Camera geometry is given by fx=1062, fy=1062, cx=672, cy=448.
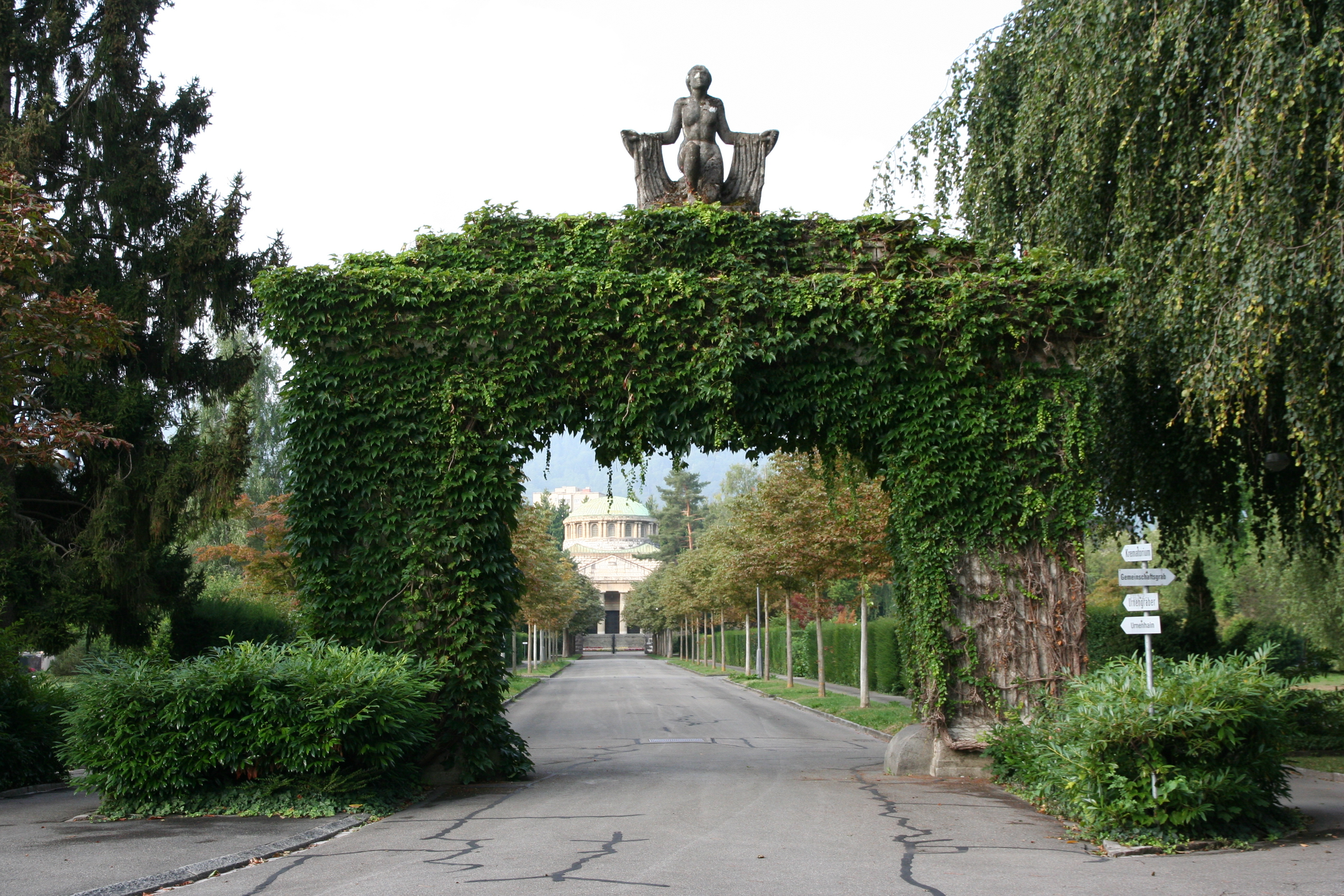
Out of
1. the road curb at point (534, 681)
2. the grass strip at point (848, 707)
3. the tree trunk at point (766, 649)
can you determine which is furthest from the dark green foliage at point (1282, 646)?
the tree trunk at point (766, 649)

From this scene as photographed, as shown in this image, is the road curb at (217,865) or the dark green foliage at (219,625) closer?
the road curb at (217,865)

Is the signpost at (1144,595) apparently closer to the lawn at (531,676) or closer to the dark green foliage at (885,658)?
the lawn at (531,676)

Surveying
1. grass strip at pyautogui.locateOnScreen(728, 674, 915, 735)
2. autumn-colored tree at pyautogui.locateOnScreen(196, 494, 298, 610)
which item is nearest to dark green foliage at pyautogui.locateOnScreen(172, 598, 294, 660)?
autumn-colored tree at pyautogui.locateOnScreen(196, 494, 298, 610)

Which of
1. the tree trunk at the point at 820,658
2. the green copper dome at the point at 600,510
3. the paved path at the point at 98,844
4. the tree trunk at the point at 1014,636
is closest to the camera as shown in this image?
the paved path at the point at 98,844

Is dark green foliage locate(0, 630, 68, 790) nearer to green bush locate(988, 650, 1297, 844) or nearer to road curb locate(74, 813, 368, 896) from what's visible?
road curb locate(74, 813, 368, 896)

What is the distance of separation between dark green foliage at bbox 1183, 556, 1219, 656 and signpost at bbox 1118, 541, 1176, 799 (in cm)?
1071

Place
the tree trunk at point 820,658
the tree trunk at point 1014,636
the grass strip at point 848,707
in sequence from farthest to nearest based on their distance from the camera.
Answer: the tree trunk at point 820,658 < the grass strip at point 848,707 < the tree trunk at point 1014,636

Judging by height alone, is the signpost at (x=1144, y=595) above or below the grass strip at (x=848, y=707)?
above

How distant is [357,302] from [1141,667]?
9074 millimetres

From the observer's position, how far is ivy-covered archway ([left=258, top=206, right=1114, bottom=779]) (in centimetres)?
1225

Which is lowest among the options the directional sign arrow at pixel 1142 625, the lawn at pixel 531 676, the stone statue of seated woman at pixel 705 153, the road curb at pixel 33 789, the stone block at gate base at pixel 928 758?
the lawn at pixel 531 676

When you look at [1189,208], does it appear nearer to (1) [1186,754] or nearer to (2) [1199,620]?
(1) [1186,754]

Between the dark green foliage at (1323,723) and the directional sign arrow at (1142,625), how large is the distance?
754 cm

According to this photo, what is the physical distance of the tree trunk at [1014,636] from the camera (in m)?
12.4
